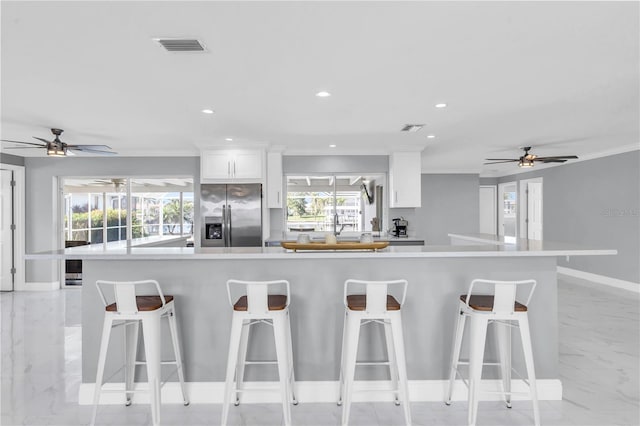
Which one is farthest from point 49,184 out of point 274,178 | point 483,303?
point 483,303

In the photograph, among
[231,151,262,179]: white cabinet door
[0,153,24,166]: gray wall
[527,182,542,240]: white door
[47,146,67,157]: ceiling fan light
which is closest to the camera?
[47,146,67,157]: ceiling fan light

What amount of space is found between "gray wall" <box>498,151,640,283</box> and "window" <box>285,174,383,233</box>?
12.6 feet

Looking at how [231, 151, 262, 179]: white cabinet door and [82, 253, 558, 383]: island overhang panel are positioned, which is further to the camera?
[231, 151, 262, 179]: white cabinet door

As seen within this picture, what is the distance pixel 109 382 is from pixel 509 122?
4486 millimetres

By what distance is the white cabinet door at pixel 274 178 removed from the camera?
5.55 m

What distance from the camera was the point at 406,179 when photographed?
560 cm

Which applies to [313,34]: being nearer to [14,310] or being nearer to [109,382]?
[109,382]

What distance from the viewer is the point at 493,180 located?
31.9 ft

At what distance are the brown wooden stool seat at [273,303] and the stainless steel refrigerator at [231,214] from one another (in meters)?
2.89

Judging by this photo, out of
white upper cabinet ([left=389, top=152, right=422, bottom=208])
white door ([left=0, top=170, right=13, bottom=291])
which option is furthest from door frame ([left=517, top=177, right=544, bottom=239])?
white door ([left=0, top=170, right=13, bottom=291])

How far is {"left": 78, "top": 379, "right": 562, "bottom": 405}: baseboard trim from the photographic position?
103 inches

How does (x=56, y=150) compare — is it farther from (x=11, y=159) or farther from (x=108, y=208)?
(x=108, y=208)

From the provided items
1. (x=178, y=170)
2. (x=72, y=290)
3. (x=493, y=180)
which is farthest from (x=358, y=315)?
(x=493, y=180)

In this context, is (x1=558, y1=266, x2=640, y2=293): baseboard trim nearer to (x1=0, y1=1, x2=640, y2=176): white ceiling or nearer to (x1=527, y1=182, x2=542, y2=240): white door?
(x1=527, y1=182, x2=542, y2=240): white door
